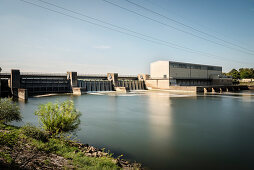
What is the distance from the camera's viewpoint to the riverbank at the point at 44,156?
11.6 ft

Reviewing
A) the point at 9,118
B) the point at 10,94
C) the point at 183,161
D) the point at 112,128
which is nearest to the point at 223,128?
the point at 183,161

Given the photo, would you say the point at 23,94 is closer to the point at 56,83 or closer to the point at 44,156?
the point at 56,83

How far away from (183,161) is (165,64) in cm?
4083

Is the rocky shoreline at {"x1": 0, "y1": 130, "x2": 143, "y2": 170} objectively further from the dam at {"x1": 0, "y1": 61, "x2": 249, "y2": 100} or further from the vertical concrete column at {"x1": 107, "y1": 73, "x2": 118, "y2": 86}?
the vertical concrete column at {"x1": 107, "y1": 73, "x2": 118, "y2": 86}

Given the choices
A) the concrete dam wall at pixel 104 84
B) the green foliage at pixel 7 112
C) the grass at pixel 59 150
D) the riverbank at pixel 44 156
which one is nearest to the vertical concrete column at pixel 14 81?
the concrete dam wall at pixel 104 84

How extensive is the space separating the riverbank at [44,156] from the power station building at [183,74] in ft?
121

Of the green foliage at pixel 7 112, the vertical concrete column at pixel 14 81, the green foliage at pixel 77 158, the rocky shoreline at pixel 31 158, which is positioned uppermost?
the vertical concrete column at pixel 14 81

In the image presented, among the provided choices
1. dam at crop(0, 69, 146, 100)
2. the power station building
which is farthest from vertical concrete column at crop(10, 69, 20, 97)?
the power station building

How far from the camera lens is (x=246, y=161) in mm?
5344

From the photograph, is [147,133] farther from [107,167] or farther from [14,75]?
[14,75]

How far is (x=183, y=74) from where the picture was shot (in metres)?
47.2

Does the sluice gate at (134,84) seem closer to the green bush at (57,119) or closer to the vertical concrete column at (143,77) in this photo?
the vertical concrete column at (143,77)

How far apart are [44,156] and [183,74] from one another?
46.9 meters

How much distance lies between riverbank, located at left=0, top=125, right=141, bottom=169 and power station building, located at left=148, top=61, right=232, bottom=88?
36.9 m
